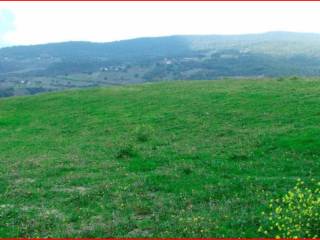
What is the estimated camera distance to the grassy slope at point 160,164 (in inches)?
767

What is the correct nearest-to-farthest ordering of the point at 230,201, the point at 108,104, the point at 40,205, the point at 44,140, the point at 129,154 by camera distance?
the point at 230,201
the point at 40,205
the point at 129,154
the point at 44,140
the point at 108,104

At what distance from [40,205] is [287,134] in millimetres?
17527

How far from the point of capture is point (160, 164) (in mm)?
29094

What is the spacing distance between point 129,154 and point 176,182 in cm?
809

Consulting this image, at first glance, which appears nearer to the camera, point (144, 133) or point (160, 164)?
point (160, 164)

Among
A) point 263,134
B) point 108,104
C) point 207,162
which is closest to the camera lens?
point 207,162

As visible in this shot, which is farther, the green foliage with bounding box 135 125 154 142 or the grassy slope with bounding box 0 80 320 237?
the green foliage with bounding box 135 125 154 142

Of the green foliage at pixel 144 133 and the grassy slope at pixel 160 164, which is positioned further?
the green foliage at pixel 144 133

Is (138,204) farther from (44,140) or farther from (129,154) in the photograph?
(44,140)

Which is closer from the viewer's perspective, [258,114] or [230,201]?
[230,201]

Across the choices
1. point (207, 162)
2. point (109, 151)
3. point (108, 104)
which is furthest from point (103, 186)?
point (108, 104)

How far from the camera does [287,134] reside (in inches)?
1331

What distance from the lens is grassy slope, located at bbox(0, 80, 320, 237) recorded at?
63.9ft

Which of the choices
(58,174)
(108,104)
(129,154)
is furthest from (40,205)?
(108,104)
